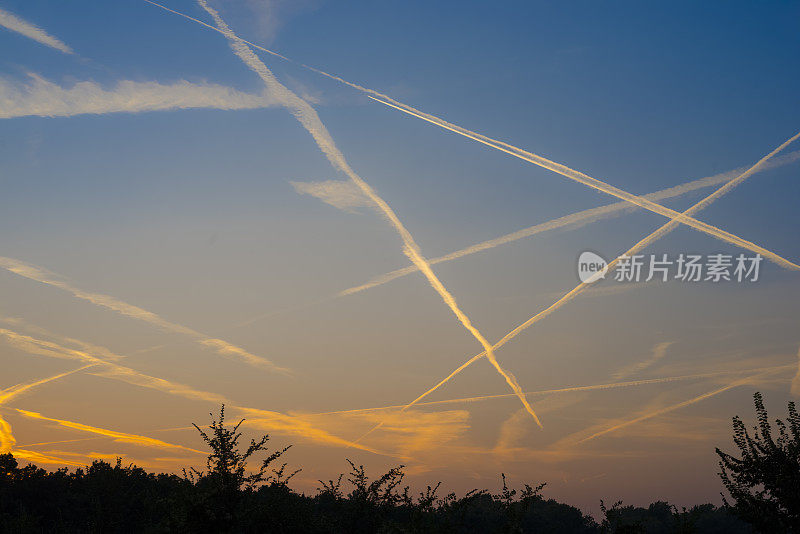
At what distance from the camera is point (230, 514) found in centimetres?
2578

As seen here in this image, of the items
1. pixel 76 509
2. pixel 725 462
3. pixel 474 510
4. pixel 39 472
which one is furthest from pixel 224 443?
pixel 474 510

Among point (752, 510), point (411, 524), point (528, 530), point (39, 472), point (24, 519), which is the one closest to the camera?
point (411, 524)

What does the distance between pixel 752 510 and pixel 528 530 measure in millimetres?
63612

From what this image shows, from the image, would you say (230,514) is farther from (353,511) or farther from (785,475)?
(785,475)

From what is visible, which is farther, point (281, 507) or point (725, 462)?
point (281, 507)

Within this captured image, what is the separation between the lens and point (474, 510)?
289 feet

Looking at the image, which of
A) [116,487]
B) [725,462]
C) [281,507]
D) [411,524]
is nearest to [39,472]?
[116,487]

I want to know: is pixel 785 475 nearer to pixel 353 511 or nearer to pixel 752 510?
pixel 752 510

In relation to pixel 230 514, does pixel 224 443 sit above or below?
above

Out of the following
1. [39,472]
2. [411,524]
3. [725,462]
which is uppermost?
[39,472]

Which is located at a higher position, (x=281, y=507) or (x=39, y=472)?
(x=39, y=472)

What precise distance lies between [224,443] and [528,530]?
6837 centimetres

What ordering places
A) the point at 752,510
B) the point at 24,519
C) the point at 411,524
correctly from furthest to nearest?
the point at 24,519
the point at 752,510
the point at 411,524

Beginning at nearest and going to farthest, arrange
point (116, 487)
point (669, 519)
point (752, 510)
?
1. point (752, 510)
2. point (116, 487)
3. point (669, 519)
